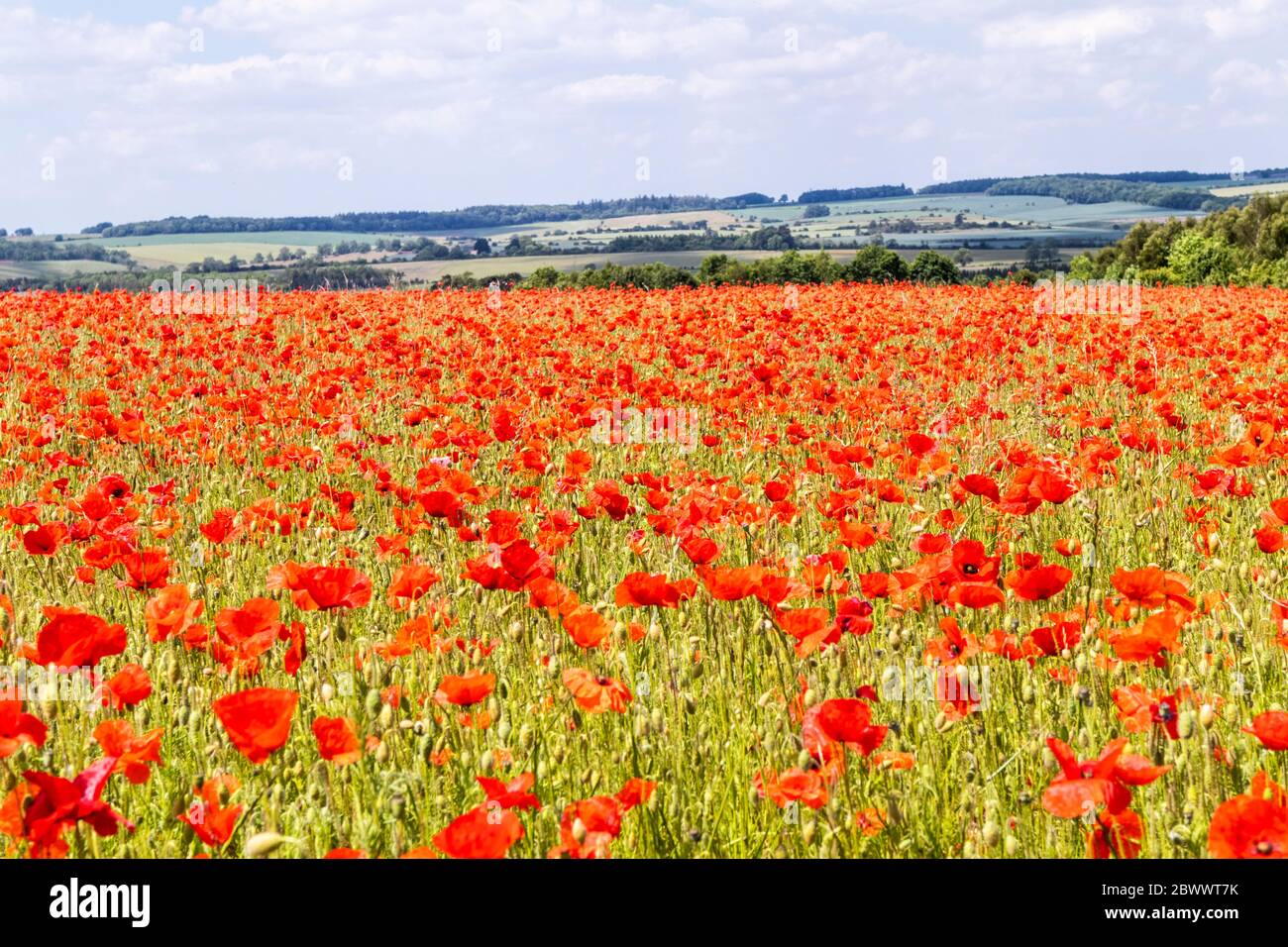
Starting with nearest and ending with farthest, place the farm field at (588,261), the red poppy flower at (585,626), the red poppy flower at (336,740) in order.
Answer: the red poppy flower at (336,740)
the red poppy flower at (585,626)
the farm field at (588,261)

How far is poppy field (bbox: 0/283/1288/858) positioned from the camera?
2084 millimetres

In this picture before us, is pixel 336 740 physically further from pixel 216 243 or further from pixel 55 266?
pixel 216 243

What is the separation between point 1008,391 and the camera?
8.87m

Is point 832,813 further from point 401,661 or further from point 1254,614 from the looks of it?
point 1254,614

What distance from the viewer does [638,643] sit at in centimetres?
346

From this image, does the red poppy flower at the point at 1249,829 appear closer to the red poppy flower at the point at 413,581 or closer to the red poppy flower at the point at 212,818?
the red poppy flower at the point at 212,818

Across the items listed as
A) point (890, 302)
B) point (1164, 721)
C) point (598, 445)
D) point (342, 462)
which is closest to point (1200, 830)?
point (1164, 721)

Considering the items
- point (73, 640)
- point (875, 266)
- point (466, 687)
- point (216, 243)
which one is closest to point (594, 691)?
point (466, 687)

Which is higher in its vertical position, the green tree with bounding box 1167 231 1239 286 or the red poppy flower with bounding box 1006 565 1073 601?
the green tree with bounding box 1167 231 1239 286

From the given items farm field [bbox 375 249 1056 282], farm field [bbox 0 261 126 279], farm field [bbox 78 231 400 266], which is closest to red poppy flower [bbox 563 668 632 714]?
farm field [bbox 375 249 1056 282]

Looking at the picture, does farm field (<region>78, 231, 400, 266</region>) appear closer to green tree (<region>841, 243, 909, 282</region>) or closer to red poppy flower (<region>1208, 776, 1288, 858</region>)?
green tree (<region>841, 243, 909, 282</region>)

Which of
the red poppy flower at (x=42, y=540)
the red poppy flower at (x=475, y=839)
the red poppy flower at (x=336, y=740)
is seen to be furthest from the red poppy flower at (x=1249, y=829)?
the red poppy flower at (x=42, y=540)

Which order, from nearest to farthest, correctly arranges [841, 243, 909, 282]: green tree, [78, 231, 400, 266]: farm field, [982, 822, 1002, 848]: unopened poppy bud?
[982, 822, 1002, 848]: unopened poppy bud, [841, 243, 909, 282]: green tree, [78, 231, 400, 266]: farm field

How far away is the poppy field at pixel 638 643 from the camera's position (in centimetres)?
208
